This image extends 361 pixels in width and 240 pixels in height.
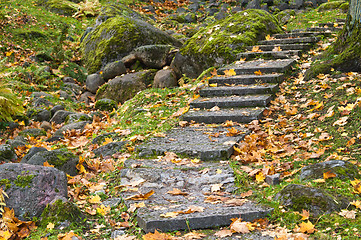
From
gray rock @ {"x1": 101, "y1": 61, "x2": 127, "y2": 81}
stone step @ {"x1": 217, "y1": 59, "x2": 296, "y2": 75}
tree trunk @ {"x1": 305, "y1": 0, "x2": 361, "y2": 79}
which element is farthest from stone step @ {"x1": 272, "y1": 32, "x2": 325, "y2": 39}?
gray rock @ {"x1": 101, "y1": 61, "x2": 127, "y2": 81}

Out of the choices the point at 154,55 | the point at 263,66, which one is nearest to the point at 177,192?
the point at 263,66

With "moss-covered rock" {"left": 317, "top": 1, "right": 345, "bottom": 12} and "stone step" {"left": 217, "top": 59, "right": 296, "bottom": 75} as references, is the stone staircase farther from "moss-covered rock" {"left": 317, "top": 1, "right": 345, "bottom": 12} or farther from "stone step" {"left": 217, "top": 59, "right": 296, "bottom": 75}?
"moss-covered rock" {"left": 317, "top": 1, "right": 345, "bottom": 12}

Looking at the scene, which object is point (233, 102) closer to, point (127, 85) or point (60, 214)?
point (60, 214)

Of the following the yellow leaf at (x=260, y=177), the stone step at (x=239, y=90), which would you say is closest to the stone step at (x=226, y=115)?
the stone step at (x=239, y=90)

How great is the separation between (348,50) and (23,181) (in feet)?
16.6

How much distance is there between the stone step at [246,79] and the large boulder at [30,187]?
3840 millimetres

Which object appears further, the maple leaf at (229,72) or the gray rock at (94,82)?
the gray rock at (94,82)

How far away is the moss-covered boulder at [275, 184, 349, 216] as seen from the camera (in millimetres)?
2701

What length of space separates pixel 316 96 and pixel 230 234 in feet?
10.9

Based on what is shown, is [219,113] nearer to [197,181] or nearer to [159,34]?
[197,181]

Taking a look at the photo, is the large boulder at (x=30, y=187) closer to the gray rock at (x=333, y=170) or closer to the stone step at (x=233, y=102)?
the gray rock at (x=333, y=170)

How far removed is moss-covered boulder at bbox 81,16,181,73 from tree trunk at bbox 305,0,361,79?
19.1 feet

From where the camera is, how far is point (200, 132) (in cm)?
489

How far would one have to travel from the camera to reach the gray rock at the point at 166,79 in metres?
8.08
